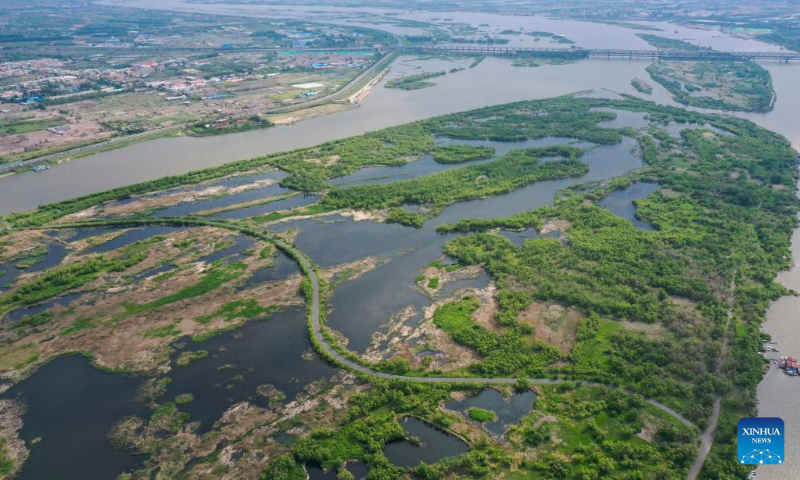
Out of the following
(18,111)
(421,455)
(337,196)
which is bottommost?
(421,455)

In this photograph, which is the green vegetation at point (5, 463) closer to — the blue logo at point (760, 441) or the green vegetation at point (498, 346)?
the green vegetation at point (498, 346)

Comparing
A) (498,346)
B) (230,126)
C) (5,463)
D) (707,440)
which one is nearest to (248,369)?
(5,463)

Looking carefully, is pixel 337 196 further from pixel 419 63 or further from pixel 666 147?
pixel 419 63

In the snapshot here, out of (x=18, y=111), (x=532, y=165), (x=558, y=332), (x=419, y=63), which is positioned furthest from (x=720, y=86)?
(x=18, y=111)

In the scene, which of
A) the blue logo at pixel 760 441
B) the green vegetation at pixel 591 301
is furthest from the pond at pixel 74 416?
the blue logo at pixel 760 441

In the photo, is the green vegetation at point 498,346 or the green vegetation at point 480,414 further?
the green vegetation at point 498,346

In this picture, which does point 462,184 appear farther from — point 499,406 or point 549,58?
point 549,58
